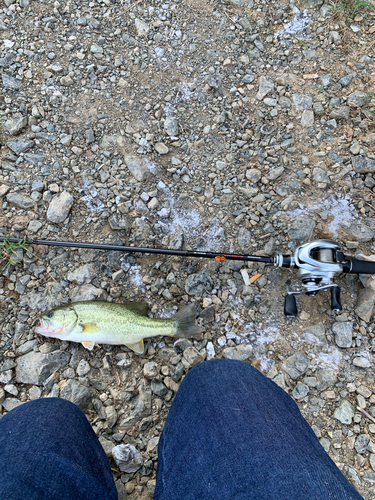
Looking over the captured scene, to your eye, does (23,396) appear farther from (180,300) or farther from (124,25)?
(124,25)

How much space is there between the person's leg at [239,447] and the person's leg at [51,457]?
494mm

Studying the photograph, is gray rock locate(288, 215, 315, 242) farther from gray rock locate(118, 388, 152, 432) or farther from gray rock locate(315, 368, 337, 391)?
gray rock locate(118, 388, 152, 432)

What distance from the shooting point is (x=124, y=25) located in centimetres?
404

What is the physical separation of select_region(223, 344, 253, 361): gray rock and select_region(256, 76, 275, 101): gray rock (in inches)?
109

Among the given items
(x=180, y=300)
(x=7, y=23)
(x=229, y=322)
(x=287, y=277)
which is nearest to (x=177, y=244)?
(x=180, y=300)

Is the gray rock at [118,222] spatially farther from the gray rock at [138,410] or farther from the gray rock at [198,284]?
the gray rock at [138,410]

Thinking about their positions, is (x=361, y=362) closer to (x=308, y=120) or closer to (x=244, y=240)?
(x=244, y=240)

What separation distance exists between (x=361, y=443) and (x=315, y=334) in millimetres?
1077

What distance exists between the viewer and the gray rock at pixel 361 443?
10.8 feet

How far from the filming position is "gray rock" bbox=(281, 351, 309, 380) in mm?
3395

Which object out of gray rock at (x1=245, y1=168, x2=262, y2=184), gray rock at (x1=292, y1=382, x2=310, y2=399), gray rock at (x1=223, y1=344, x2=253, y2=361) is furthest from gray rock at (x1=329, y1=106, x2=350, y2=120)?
gray rock at (x1=292, y1=382, x2=310, y2=399)

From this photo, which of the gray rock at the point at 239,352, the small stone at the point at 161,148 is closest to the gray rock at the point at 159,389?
the gray rock at the point at 239,352

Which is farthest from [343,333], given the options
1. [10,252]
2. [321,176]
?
[10,252]

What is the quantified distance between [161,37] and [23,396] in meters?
4.17
